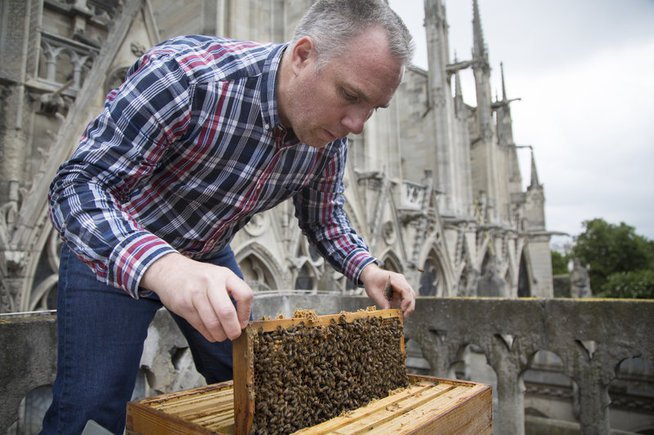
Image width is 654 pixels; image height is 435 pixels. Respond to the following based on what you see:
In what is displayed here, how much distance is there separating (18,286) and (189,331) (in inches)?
248

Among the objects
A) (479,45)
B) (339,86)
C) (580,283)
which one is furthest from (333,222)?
(479,45)

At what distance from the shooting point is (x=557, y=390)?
1107 cm

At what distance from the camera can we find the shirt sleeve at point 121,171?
118cm

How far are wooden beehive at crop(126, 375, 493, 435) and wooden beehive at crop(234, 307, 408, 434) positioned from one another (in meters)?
0.07

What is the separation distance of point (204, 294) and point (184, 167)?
2.17 feet

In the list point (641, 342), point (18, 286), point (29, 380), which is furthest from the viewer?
point (18, 286)

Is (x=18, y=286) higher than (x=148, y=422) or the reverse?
higher

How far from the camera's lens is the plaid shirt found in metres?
1.22

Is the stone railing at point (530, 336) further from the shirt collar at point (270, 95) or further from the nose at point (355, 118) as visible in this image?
the nose at point (355, 118)

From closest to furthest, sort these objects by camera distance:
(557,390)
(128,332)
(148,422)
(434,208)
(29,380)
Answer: (148,422) < (128,332) < (29,380) < (557,390) < (434,208)

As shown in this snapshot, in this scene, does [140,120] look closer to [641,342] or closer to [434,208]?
[641,342]

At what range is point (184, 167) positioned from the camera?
5.14 feet

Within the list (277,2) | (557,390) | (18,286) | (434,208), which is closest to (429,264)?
(434,208)

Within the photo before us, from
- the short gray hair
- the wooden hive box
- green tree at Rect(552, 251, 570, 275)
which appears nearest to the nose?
the short gray hair
